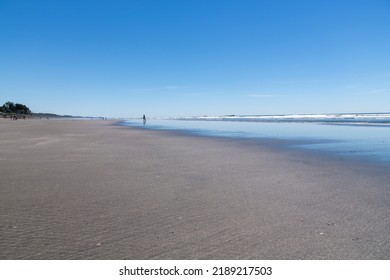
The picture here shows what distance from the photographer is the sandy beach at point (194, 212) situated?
3025 mm

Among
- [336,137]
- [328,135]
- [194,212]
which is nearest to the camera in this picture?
[194,212]

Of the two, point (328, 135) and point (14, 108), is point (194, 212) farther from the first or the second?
point (14, 108)

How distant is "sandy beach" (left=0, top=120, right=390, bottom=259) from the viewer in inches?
119

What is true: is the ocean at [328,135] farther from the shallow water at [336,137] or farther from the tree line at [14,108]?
the tree line at [14,108]

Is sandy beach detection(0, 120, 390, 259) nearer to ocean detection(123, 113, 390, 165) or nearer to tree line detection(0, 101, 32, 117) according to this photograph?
ocean detection(123, 113, 390, 165)

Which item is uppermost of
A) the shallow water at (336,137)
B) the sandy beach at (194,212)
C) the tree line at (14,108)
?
the tree line at (14,108)

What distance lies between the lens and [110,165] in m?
7.83

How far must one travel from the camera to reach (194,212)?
4.12 m

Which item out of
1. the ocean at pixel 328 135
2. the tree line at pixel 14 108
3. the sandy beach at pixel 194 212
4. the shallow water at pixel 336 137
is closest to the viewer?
the sandy beach at pixel 194 212

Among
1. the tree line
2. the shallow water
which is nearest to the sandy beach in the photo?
the shallow water

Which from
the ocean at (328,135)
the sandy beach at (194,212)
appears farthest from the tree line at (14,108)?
the sandy beach at (194,212)

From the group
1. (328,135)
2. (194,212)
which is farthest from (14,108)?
(194,212)
